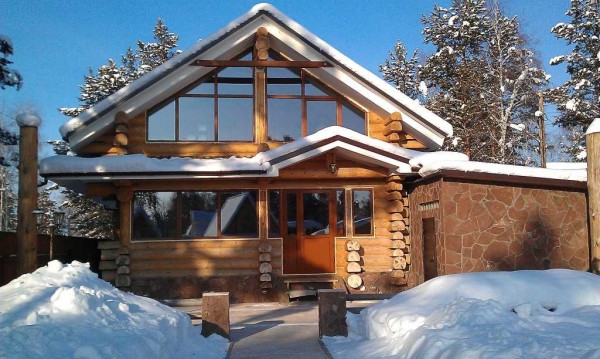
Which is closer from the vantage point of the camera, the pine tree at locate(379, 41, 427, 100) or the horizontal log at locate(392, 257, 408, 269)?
the horizontal log at locate(392, 257, 408, 269)

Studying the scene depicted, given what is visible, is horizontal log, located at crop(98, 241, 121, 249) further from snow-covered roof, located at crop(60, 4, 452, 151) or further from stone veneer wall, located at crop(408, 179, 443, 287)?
stone veneer wall, located at crop(408, 179, 443, 287)

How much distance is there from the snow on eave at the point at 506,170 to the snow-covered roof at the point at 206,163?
2.05 m

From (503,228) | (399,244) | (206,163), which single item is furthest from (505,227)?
(206,163)

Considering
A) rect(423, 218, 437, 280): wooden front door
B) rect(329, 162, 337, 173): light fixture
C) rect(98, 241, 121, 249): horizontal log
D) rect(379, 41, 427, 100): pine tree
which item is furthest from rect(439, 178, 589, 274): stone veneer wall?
rect(379, 41, 427, 100): pine tree

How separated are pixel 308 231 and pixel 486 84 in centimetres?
1946

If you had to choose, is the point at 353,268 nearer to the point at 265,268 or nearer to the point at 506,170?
the point at 265,268

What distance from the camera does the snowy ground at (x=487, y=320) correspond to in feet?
17.6

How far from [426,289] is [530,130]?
88.7 ft

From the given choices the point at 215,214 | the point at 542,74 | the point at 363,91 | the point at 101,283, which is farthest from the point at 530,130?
the point at 101,283

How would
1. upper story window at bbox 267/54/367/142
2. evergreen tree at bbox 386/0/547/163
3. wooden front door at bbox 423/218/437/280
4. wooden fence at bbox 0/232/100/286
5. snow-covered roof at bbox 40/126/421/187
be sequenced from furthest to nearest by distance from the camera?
evergreen tree at bbox 386/0/547/163 < upper story window at bbox 267/54/367/142 < wooden fence at bbox 0/232/100/286 < snow-covered roof at bbox 40/126/421/187 < wooden front door at bbox 423/218/437/280

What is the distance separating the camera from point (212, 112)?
15289 millimetres

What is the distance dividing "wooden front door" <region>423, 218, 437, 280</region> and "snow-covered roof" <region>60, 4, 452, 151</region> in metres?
2.92

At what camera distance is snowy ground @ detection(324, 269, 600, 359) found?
5371mm

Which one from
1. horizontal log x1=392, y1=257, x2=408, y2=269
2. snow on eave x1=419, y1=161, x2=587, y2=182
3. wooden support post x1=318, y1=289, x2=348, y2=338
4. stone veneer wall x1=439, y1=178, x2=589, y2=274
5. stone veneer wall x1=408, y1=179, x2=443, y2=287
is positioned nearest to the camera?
wooden support post x1=318, y1=289, x2=348, y2=338
